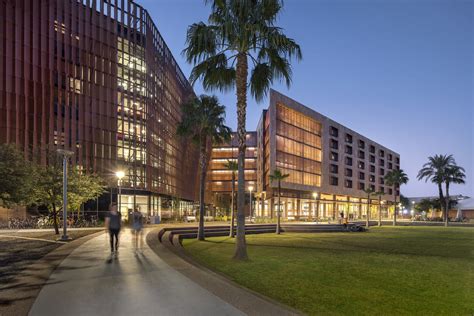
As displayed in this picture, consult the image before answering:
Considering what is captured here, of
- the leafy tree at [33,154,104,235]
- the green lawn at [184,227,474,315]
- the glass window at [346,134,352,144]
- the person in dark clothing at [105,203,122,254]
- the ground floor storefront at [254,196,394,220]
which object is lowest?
the ground floor storefront at [254,196,394,220]

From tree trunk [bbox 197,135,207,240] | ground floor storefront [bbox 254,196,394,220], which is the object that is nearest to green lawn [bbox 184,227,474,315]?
tree trunk [bbox 197,135,207,240]

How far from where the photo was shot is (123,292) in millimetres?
8273

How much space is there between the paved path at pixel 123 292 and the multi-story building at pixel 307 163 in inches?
2213

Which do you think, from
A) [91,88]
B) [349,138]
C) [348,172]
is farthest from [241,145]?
[349,138]

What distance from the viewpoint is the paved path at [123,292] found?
694 cm

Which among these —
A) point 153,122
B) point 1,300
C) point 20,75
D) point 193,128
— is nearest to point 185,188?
point 153,122

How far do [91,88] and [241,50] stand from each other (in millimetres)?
46127

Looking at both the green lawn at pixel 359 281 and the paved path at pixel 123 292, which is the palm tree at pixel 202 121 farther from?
the paved path at pixel 123 292

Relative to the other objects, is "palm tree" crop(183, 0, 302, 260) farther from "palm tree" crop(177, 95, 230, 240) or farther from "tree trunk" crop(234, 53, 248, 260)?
"palm tree" crop(177, 95, 230, 240)

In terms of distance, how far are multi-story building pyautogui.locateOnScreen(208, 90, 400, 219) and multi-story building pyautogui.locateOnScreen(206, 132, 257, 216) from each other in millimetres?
16584

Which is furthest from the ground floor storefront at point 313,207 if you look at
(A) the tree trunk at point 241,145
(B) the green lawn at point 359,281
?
(A) the tree trunk at point 241,145

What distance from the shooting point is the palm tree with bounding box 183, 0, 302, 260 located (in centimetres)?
1477

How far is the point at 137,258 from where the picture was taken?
13.3 metres

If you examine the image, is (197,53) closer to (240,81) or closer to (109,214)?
(240,81)
